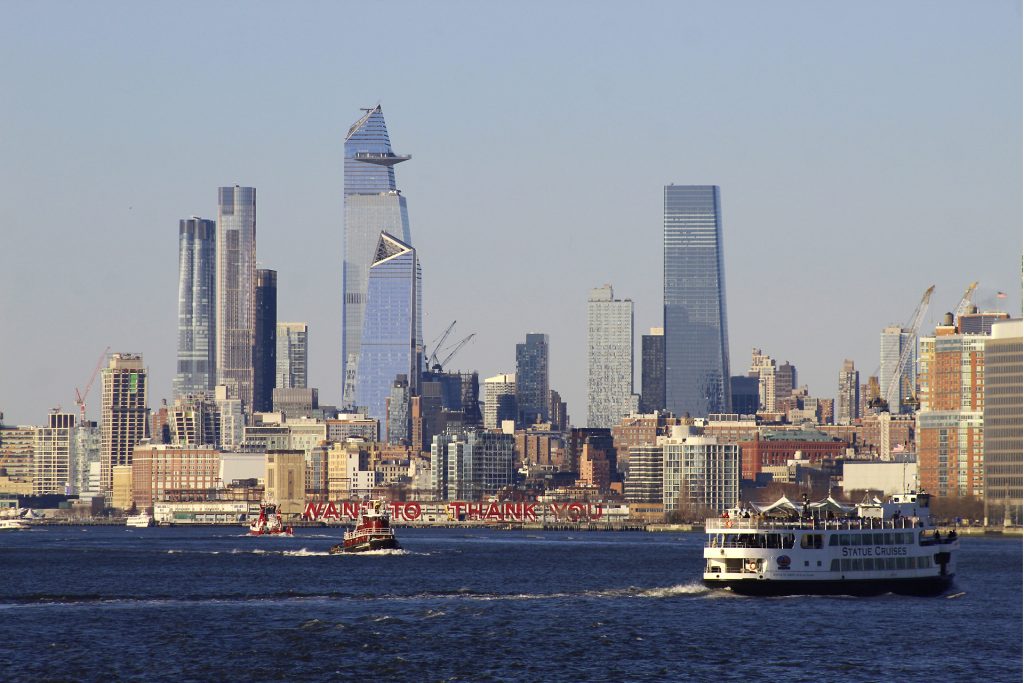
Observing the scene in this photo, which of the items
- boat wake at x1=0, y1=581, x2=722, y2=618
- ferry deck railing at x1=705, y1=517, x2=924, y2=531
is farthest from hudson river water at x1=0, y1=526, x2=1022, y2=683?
ferry deck railing at x1=705, y1=517, x2=924, y2=531

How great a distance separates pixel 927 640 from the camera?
118938mm

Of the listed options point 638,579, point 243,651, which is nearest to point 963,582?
point 638,579

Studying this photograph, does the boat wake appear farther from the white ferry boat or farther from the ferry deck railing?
the ferry deck railing

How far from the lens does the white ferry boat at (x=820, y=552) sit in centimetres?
14288

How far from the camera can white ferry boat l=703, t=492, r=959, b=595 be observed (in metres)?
143

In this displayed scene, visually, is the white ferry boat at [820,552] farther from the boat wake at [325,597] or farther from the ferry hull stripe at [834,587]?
the boat wake at [325,597]

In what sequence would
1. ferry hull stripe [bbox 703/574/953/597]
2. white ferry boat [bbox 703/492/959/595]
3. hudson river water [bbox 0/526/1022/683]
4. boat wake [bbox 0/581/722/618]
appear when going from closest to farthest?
hudson river water [bbox 0/526/1022/683], boat wake [bbox 0/581/722/618], ferry hull stripe [bbox 703/574/953/597], white ferry boat [bbox 703/492/959/595]

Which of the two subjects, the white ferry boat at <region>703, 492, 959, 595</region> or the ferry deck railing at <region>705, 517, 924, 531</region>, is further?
the ferry deck railing at <region>705, 517, 924, 531</region>

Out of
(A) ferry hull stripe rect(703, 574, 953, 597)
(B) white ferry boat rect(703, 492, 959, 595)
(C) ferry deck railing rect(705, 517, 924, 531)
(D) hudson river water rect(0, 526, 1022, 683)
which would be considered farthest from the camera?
(C) ferry deck railing rect(705, 517, 924, 531)

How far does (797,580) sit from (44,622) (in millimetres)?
50226

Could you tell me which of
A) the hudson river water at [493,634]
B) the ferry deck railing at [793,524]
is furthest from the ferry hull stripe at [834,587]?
the ferry deck railing at [793,524]

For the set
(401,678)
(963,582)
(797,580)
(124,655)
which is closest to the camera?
(401,678)

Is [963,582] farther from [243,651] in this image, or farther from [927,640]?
[243,651]

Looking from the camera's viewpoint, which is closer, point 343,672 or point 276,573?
point 343,672
